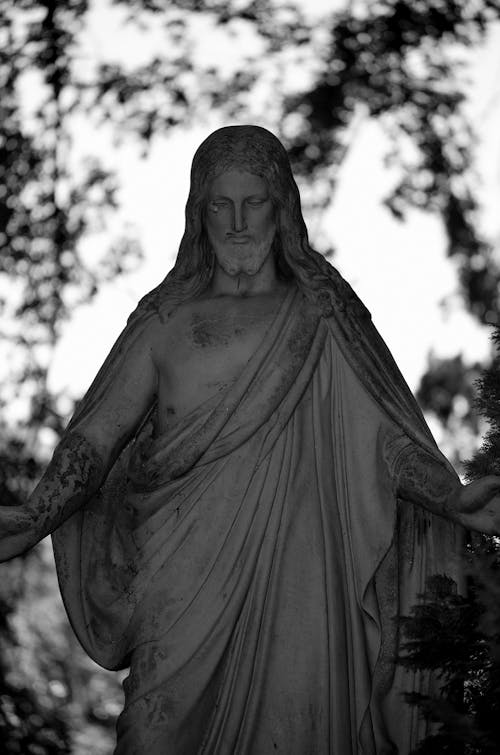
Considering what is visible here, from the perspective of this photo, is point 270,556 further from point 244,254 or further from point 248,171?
point 248,171

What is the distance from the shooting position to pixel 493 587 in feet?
17.6

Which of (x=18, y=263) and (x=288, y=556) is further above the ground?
(x=18, y=263)

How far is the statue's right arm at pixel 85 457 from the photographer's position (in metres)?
6.46

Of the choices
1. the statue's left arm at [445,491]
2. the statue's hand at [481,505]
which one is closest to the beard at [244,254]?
the statue's left arm at [445,491]

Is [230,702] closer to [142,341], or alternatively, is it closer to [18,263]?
[142,341]

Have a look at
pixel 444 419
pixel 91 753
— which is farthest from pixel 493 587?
pixel 444 419

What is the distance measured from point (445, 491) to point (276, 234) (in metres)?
1.10

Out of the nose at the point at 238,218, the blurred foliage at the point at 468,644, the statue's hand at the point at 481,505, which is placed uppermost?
the nose at the point at 238,218

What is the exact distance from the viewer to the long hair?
6.89 m

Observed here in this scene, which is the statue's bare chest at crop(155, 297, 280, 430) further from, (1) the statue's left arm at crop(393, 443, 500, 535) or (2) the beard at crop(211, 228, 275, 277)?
(1) the statue's left arm at crop(393, 443, 500, 535)

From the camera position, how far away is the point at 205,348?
6.79 m

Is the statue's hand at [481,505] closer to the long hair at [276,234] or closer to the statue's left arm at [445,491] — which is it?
the statue's left arm at [445,491]

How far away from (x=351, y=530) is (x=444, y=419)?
23.1 feet

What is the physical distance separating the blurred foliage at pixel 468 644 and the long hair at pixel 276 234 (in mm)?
818
